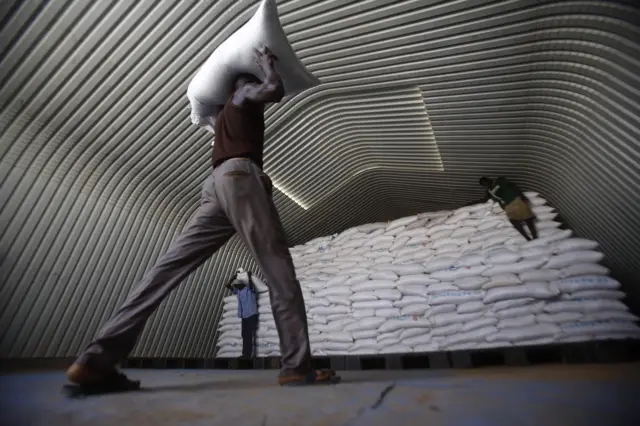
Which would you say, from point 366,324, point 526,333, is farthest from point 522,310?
point 366,324

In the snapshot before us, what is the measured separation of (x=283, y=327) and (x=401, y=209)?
18.6 feet

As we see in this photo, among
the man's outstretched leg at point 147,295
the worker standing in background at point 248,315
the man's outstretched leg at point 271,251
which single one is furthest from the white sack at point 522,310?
the worker standing in background at point 248,315

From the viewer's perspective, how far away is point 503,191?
451 cm

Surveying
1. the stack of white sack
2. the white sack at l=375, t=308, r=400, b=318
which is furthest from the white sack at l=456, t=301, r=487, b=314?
the white sack at l=375, t=308, r=400, b=318

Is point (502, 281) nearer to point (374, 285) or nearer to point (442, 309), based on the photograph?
point (442, 309)

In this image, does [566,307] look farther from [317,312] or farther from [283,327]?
[283,327]

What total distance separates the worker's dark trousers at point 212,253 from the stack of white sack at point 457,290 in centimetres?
275

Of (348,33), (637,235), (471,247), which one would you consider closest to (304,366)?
(348,33)

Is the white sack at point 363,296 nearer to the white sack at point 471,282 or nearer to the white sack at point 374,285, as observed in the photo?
the white sack at point 374,285

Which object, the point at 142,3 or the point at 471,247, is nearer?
the point at 142,3

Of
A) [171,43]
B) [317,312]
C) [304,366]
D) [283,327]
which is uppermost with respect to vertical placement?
[171,43]

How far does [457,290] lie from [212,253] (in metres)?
3.06

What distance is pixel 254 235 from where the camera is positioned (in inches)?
68.6

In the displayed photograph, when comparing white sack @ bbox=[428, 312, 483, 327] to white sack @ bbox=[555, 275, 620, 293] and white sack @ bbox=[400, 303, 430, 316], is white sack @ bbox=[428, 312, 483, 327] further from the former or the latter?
white sack @ bbox=[555, 275, 620, 293]
